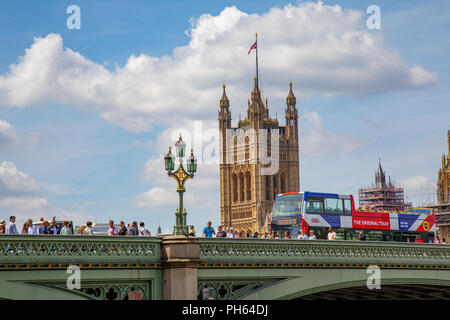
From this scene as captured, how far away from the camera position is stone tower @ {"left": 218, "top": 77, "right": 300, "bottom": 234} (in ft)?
488

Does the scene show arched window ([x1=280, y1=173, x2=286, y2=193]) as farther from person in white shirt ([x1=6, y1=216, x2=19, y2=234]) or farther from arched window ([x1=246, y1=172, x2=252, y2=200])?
person in white shirt ([x1=6, y1=216, x2=19, y2=234])

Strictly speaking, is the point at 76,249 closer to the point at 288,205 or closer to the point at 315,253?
the point at 315,253

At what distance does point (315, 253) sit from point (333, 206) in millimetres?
18967

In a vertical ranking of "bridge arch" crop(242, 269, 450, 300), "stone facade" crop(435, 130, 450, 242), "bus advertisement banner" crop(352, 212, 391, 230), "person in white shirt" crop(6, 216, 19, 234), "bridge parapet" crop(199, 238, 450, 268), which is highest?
"stone facade" crop(435, 130, 450, 242)

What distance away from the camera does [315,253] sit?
27.0 metres

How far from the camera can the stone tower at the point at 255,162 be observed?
14862cm

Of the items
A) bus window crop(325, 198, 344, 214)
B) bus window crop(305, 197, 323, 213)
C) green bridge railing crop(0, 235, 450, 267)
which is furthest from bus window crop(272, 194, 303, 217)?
green bridge railing crop(0, 235, 450, 267)

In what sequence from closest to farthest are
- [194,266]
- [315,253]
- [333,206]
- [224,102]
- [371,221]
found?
[194,266] < [315,253] < [333,206] < [371,221] < [224,102]

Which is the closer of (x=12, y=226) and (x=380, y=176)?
(x=12, y=226)

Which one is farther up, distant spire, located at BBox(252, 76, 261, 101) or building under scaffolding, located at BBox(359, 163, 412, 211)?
distant spire, located at BBox(252, 76, 261, 101)

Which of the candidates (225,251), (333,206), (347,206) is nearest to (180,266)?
(225,251)

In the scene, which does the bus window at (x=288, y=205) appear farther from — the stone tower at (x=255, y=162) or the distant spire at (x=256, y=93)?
the distant spire at (x=256, y=93)

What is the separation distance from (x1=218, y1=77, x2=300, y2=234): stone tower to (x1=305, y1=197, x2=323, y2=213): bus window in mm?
99466
